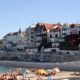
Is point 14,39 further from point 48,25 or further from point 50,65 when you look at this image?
point 50,65

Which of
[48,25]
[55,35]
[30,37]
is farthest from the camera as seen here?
[30,37]

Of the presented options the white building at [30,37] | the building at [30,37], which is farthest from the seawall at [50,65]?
the white building at [30,37]

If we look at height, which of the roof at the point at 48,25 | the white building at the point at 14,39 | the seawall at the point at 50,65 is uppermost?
the roof at the point at 48,25

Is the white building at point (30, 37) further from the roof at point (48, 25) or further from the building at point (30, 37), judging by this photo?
the roof at point (48, 25)

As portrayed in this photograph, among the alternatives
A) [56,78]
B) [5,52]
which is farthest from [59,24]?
[56,78]

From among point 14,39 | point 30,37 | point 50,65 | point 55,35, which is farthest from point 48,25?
point 50,65

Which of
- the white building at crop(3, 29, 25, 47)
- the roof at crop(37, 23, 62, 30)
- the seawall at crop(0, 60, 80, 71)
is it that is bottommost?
the seawall at crop(0, 60, 80, 71)

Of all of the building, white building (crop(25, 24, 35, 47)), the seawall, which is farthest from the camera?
white building (crop(25, 24, 35, 47))

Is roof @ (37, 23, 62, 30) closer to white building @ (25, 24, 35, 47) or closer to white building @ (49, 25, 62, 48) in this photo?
white building @ (25, 24, 35, 47)

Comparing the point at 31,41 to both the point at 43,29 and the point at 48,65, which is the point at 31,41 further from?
the point at 48,65

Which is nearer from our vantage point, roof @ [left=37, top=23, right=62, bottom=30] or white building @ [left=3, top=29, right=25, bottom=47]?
roof @ [left=37, top=23, right=62, bottom=30]

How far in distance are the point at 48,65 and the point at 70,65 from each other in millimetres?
7939

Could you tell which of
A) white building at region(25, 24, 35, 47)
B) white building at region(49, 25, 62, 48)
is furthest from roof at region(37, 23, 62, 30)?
white building at region(49, 25, 62, 48)

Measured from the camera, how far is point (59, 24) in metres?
107
